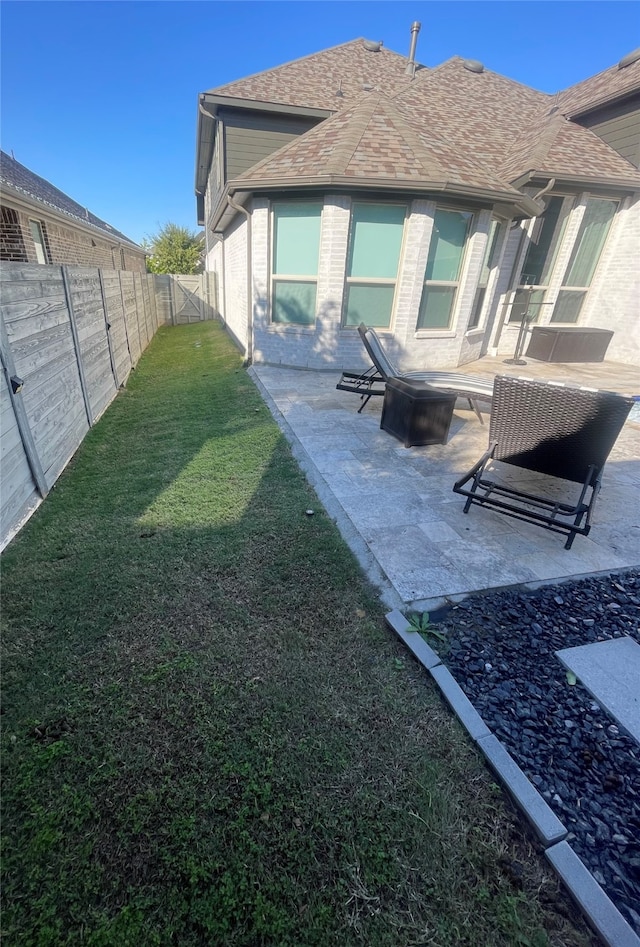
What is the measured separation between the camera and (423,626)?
2393 mm

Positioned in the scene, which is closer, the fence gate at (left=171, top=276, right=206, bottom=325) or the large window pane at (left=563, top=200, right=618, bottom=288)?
the large window pane at (left=563, top=200, right=618, bottom=288)

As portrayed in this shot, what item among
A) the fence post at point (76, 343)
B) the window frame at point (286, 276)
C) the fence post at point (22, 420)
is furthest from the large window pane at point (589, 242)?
the fence post at point (22, 420)

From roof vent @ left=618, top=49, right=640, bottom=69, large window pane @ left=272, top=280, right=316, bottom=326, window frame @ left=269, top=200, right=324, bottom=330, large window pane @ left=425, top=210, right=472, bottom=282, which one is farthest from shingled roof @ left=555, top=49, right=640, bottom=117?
large window pane @ left=272, top=280, right=316, bottom=326

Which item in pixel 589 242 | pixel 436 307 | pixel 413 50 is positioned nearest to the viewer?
pixel 436 307

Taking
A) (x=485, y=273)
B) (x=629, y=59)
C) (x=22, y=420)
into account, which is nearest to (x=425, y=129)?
(x=485, y=273)

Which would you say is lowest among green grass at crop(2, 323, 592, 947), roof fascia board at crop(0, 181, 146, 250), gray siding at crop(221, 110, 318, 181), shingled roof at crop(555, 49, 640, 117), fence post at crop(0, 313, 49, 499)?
green grass at crop(2, 323, 592, 947)

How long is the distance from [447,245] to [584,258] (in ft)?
15.7

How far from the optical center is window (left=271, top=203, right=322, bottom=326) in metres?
7.52

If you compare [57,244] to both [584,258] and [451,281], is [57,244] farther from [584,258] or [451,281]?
[584,258]

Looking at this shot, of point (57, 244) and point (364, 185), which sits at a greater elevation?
point (364, 185)

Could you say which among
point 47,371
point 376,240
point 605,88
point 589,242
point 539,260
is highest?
point 605,88

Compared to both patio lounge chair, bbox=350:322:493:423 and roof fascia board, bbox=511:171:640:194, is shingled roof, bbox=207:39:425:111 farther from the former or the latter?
patio lounge chair, bbox=350:322:493:423

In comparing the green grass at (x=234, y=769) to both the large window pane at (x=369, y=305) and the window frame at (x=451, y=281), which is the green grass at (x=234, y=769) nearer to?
the large window pane at (x=369, y=305)

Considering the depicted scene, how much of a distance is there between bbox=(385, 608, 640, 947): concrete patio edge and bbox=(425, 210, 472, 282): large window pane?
7.65m
